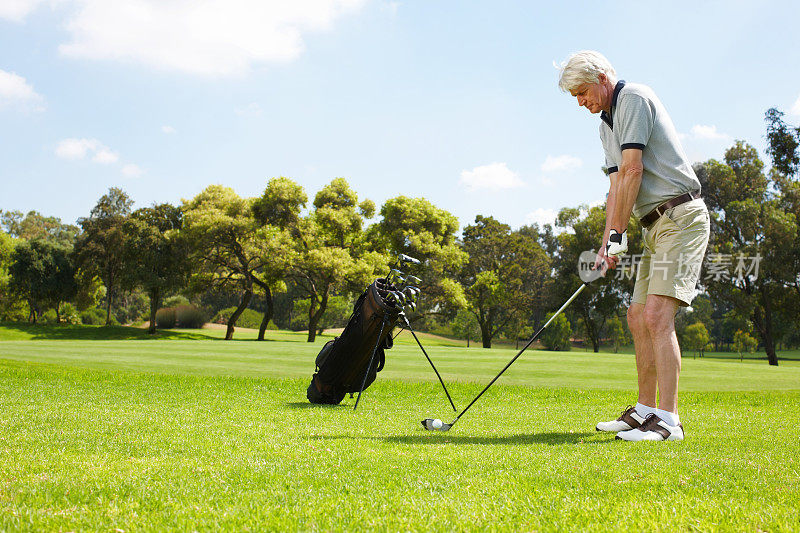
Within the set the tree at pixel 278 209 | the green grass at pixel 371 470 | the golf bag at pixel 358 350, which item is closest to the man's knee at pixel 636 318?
the green grass at pixel 371 470

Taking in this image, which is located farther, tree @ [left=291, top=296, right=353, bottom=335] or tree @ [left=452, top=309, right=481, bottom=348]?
tree @ [left=291, top=296, right=353, bottom=335]

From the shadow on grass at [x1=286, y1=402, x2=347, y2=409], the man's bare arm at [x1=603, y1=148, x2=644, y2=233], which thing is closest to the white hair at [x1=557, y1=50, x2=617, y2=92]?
the man's bare arm at [x1=603, y1=148, x2=644, y2=233]

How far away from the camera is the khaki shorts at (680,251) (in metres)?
4.53

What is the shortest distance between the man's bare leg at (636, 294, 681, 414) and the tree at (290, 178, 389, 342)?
33.4m

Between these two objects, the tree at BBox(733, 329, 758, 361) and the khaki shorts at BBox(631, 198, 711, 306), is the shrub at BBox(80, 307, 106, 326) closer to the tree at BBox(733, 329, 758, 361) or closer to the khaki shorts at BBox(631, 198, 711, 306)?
the khaki shorts at BBox(631, 198, 711, 306)

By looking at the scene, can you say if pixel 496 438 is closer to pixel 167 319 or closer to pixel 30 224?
pixel 167 319

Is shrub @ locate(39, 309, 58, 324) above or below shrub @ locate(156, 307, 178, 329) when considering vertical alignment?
below

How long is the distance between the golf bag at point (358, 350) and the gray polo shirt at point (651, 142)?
2.64 metres

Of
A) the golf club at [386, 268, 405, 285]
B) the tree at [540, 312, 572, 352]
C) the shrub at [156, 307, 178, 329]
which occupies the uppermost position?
the golf club at [386, 268, 405, 285]

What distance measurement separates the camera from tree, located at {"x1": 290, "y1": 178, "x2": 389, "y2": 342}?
38031 millimetres

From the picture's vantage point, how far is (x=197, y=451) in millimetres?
3576

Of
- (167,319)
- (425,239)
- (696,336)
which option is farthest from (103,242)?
(696,336)

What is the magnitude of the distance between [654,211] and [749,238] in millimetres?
42717

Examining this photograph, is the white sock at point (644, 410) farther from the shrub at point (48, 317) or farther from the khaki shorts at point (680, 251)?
the shrub at point (48, 317)
